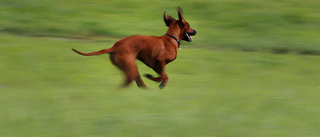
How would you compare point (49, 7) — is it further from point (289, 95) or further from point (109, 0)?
point (289, 95)

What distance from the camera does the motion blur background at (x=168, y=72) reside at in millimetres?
6488

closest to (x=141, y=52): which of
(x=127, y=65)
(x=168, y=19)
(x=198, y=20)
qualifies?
(x=127, y=65)

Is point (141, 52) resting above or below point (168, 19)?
below

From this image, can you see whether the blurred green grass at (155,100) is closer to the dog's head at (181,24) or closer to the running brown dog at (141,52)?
the running brown dog at (141,52)

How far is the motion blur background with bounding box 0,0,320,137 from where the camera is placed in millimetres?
6488

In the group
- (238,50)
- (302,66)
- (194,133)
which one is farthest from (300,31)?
(194,133)

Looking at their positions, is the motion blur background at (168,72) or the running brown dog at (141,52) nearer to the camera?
the motion blur background at (168,72)

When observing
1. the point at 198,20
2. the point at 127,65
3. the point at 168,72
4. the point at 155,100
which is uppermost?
the point at 127,65

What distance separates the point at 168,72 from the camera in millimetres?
10773

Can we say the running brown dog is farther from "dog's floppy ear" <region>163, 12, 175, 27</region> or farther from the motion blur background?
the motion blur background

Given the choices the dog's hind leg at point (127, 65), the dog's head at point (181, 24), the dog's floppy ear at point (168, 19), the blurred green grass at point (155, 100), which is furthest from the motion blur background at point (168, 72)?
the dog's floppy ear at point (168, 19)

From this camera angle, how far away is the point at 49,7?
1822cm

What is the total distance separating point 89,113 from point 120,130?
62 cm

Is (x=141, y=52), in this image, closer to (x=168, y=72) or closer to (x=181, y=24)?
(x=181, y=24)
